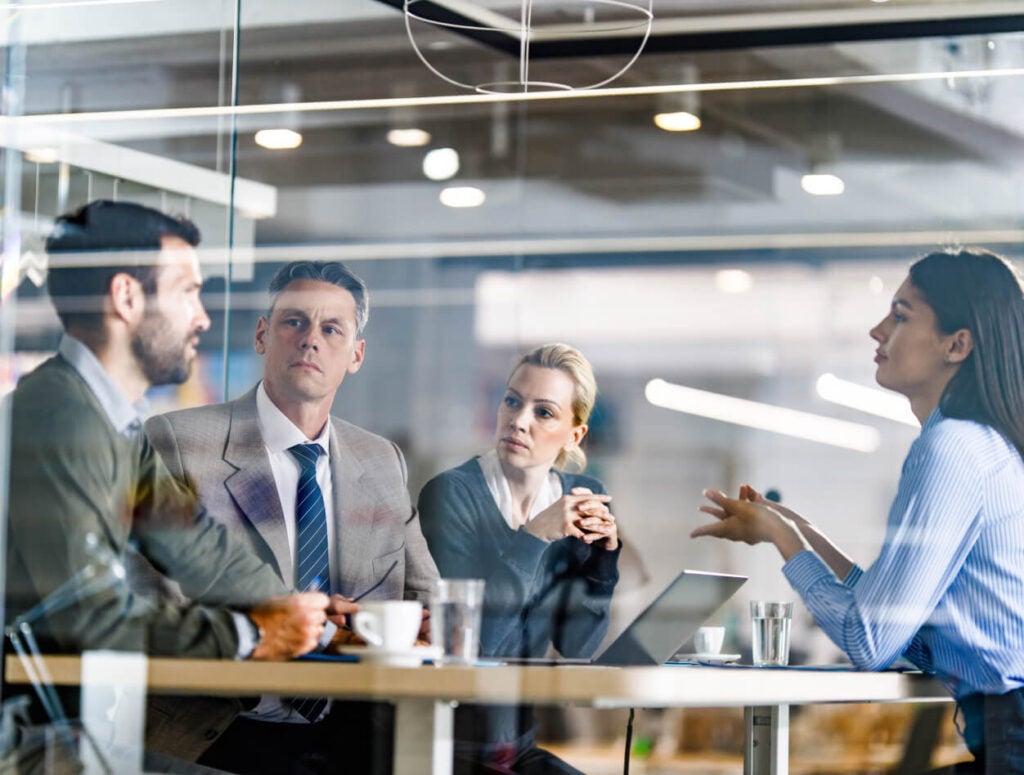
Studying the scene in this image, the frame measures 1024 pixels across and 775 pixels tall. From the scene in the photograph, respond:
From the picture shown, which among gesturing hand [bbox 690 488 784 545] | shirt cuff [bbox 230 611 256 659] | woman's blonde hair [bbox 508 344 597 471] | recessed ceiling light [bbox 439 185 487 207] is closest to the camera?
shirt cuff [bbox 230 611 256 659]

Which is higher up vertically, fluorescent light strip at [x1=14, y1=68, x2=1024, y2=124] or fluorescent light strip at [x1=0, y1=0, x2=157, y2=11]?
fluorescent light strip at [x1=14, y1=68, x2=1024, y2=124]

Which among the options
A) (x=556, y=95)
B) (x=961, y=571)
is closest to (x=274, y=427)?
(x=961, y=571)

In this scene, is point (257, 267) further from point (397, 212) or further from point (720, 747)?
point (720, 747)

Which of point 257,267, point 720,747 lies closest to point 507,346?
point 720,747

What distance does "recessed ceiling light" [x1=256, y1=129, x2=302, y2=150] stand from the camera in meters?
3.93

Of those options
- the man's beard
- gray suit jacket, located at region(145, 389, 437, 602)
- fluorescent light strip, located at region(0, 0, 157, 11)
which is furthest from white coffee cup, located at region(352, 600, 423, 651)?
fluorescent light strip, located at region(0, 0, 157, 11)

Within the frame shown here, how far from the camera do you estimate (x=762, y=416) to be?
4836mm

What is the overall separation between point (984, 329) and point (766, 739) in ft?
2.32

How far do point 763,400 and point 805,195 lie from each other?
740 millimetres

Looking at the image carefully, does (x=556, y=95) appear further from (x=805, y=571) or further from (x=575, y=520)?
(x=805, y=571)

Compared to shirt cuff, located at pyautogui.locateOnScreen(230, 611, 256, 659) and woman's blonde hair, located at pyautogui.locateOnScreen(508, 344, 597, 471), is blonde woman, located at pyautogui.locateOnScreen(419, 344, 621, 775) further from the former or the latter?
shirt cuff, located at pyautogui.locateOnScreen(230, 611, 256, 659)

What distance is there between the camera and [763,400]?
15.8ft

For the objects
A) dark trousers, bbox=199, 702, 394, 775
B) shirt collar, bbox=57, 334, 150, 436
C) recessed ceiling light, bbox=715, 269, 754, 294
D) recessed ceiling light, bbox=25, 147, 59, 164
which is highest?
recessed ceiling light, bbox=715, 269, 754, 294

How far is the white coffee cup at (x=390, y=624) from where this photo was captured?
44.8 inches
